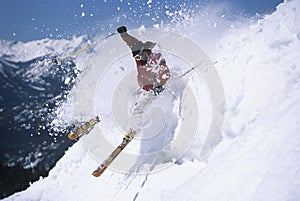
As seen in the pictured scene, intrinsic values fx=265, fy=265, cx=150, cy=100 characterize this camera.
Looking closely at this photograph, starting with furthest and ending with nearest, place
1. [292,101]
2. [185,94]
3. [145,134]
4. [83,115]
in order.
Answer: [83,115], [145,134], [185,94], [292,101]

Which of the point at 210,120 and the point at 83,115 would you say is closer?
the point at 210,120

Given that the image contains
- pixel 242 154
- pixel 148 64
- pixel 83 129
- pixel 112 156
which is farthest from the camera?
pixel 83 129

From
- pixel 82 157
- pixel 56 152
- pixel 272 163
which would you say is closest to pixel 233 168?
pixel 272 163

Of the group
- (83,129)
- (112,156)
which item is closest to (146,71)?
(112,156)

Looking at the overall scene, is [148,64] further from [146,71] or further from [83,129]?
[83,129]

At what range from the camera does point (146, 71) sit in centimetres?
764

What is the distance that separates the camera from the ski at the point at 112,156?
7.54 m

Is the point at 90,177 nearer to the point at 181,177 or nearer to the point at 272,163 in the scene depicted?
the point at 181,177

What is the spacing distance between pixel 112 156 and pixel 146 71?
2.68 metres

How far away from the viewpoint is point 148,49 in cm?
732

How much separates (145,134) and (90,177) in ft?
7.18

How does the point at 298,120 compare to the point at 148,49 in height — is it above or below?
below

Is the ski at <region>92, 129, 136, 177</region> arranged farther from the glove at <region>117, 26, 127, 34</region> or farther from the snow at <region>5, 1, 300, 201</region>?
the glove at <region>117, 26, 127, 34</region>

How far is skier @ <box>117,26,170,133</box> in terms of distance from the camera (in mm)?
7305
